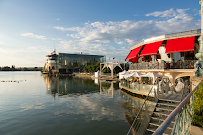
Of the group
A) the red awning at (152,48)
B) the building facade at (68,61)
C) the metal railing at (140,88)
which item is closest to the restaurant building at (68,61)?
the building facade at (68,61)

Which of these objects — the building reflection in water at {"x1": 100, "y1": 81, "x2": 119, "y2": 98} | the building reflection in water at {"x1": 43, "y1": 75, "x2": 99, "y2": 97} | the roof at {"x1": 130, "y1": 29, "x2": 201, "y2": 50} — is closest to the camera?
the roof at {"x1": 130, "y1": 29, "x2": 201, "y2": 50}

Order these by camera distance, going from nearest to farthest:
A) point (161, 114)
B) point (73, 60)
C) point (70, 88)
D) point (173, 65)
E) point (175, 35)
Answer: point (161, 114)
point (173, 65)
point (175, 35)
point (70, 88)
point (73, 60)

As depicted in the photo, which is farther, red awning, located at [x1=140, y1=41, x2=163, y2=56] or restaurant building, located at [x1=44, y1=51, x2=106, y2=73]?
restaurant building, located at [x1=44, y1=51, x2=106, y2=73]

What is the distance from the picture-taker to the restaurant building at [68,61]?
386 ft

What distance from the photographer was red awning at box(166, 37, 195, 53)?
61.9 ft

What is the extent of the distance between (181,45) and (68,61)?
107 meters

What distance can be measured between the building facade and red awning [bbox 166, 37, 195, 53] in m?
97.7

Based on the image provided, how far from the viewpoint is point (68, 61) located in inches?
4670

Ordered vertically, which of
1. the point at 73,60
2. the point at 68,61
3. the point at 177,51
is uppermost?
the point at 73,60

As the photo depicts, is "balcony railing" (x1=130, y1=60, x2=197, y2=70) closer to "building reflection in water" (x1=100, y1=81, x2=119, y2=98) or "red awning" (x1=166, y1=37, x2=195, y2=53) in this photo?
"red awning" (x1=166, y1=37, x2=195, y2=53)

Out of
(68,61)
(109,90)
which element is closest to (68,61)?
(68,61)

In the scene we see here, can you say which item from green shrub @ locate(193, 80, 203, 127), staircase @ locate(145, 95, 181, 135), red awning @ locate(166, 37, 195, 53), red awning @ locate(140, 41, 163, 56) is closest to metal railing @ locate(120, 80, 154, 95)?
red awning @ locate(140, 41, 163, 56)

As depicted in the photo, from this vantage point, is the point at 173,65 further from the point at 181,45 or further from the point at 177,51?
the point at 181,45

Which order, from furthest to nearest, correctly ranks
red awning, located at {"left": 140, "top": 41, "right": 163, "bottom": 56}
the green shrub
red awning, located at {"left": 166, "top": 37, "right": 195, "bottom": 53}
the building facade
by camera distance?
the building facade → red awning, located at {"left": 140, "top": 41, "right": 163, "bottom": 56} → red awning, located at {"left": 166, "top": 37, "right": 195, "bottom": 53} → the green shrub
